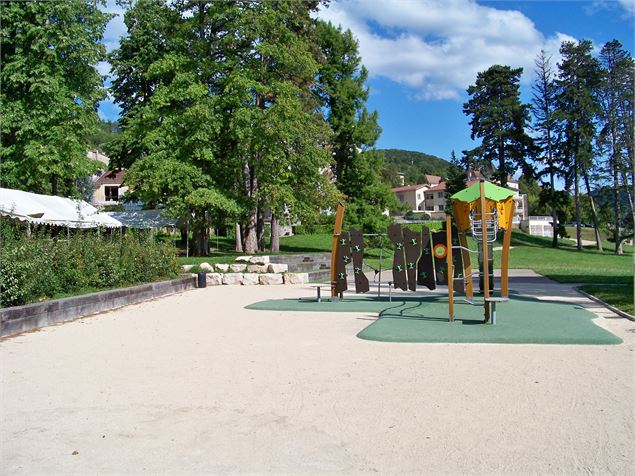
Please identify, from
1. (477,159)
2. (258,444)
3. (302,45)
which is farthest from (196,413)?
(477,159)

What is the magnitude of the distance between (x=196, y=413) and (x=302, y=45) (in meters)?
25.3

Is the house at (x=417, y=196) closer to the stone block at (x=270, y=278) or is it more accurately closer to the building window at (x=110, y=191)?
the building window at (x=110, y=191)

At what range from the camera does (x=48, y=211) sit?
75.2ft

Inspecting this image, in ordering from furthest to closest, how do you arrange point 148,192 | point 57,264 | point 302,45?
point 302,45
point 148,192
point 57,264

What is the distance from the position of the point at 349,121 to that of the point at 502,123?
22087 millimetres

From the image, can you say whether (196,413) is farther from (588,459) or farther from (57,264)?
(57,264)

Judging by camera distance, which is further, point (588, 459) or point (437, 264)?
point (437, 264)

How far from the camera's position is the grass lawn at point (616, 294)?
12.3 m

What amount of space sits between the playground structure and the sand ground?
303 centimetres

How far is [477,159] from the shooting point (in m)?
53.1

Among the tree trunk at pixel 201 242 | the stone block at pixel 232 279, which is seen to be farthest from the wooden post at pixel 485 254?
the tree trunk at pixel 201 242

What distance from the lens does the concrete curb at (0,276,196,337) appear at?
31.9ft

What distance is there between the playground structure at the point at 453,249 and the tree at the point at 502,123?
4099 centimetres

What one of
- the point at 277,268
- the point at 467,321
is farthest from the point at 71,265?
the point at 467,321
